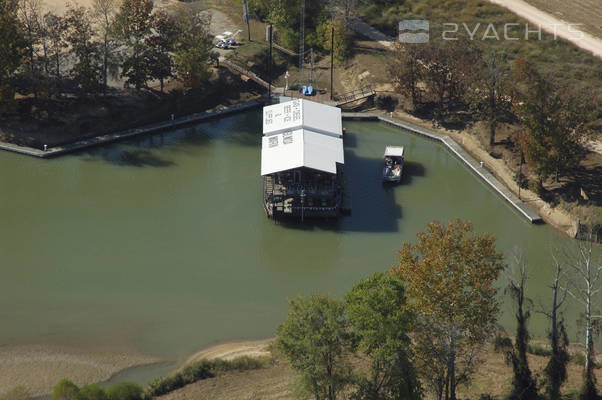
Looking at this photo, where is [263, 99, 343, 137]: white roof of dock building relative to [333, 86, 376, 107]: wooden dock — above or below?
below

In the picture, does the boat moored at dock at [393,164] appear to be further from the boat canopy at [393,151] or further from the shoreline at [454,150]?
the shoreline at [454,150]

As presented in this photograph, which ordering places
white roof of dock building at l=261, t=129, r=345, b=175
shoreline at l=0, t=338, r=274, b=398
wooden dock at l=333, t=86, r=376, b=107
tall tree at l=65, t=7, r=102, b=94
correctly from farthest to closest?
1. wooden dock at l=333, t=86, r=376, b=107
2. tall tree at l=65, t=7, r=102, b=94
3. white roof of dock building at l=261, t=129, r=345, b=175
4. shoreline at l=0, t=338, r=274, b=398

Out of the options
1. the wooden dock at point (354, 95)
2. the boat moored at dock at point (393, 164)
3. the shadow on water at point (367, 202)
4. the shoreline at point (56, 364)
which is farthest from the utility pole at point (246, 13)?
the shoreline at point (56, 364)

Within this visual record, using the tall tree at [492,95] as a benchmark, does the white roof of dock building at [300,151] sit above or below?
below

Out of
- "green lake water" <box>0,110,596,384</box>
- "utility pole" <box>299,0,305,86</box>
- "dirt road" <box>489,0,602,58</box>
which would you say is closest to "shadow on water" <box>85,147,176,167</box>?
"green lake water" <box>0,110,596,384</box>

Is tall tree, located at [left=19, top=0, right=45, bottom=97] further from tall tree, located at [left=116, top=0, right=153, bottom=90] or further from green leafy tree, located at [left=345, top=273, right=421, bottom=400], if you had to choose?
green leafy tree, located at [left=345, top=273, right=421, bottom=400]

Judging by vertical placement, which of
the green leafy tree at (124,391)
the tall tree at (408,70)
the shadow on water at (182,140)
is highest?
the tall tree at (408,70)

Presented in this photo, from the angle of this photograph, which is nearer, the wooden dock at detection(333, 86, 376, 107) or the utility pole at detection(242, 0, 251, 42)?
the wooden dock at detection(333, 86, 376, 107)

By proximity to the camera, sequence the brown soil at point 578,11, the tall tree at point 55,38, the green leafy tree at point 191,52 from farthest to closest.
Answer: the brown soil at point 578,11 → the green leafy tree at point 191,52 → the tall tree at point 55,38
